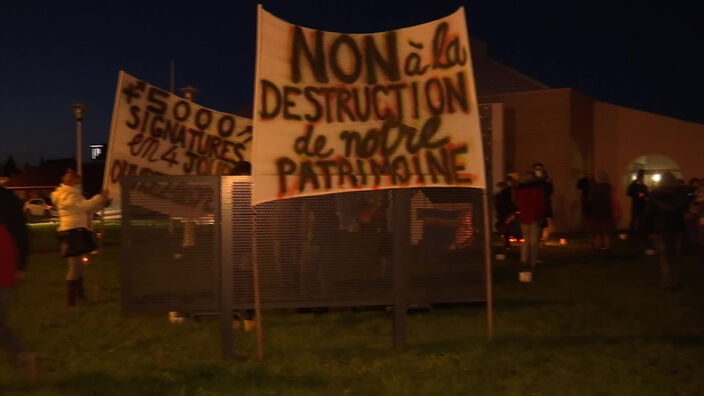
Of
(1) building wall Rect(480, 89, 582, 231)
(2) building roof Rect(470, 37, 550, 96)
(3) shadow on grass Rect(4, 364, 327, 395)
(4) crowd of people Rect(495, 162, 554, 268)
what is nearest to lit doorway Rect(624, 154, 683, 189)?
(1) building wall Rect(480, 89, 582, 231)

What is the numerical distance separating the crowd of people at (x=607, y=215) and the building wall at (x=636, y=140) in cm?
703

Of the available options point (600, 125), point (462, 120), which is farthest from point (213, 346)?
point (600, 125)

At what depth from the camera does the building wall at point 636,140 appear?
24875 mm

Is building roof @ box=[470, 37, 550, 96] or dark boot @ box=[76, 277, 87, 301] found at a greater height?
building roof @ box=[470, 37, 550, 96]

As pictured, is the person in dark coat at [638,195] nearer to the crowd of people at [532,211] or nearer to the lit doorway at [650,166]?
the lit doorway at [650,166]

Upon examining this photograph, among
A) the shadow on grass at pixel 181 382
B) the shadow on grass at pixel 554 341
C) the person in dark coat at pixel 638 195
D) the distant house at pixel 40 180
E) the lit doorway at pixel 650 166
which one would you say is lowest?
the shadow on grass at pixel 181 382

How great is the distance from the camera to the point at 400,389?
5895 mm

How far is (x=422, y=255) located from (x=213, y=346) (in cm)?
237

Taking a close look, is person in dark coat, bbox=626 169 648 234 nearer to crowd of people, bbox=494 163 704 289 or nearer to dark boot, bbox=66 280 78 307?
crowd of people, bbox=494 163 704 289

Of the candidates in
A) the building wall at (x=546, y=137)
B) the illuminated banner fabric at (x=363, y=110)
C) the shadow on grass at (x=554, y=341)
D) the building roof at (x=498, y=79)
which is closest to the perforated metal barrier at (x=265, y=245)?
the illuminated banner fabric at (x=363, y=110)

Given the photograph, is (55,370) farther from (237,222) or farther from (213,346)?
(237,222)

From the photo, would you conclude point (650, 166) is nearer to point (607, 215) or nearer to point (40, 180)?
point (607, 215)

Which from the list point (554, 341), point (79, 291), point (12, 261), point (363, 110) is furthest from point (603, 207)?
point (12, 261)

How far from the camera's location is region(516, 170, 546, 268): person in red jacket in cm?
1257
